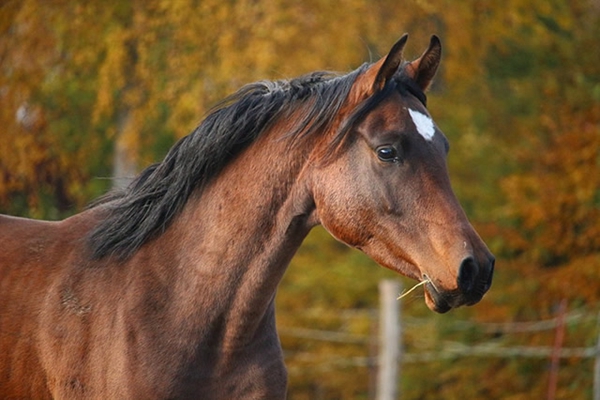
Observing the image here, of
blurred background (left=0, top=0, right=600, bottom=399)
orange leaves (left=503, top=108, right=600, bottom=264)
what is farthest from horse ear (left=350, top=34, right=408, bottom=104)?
orange leaves (left=503, top=108, right=600, bottom=264)

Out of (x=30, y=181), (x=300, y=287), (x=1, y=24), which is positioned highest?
(x=1, y=24)

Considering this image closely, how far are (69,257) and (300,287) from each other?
7.38 metres

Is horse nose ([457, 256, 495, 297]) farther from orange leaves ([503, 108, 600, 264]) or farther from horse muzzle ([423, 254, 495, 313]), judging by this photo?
orange leaves ([503, 108, 600, 264])

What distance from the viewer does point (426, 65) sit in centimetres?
367

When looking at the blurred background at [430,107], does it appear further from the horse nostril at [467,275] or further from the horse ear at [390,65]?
the horse nostril at [467,275]

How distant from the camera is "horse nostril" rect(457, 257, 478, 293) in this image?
3.19m

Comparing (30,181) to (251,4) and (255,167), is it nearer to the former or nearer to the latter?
(251,4)

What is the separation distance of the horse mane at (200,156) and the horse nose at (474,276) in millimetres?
915

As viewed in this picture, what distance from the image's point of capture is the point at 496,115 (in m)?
11.7

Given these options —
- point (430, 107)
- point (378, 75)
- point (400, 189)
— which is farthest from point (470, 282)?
point (430, 107)

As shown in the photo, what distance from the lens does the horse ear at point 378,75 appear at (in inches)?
136

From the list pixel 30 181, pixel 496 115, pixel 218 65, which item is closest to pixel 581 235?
pixel 496 115

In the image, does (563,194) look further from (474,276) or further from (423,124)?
(474,276)

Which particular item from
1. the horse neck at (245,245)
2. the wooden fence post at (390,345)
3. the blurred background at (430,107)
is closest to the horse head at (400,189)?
the horse neck at (245,245)
